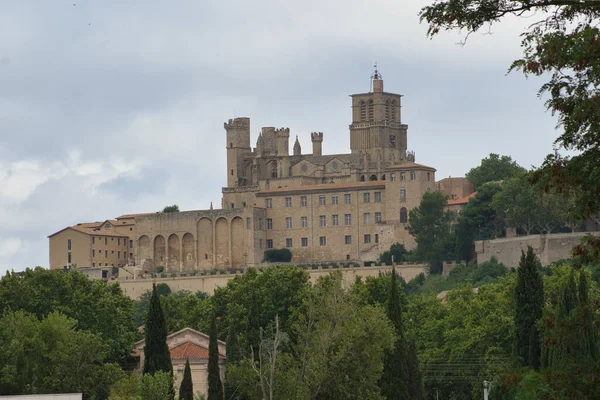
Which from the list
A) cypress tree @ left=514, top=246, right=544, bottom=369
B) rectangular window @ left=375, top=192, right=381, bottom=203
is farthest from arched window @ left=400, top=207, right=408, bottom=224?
cypress tree @ left=514, top=246, right=544, bottom=369

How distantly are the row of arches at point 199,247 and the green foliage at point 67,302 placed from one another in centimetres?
6524

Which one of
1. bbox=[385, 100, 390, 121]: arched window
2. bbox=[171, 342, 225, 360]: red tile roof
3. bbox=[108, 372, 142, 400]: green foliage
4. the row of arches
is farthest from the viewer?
bbox=[385, 100, 390, 121]: arched window

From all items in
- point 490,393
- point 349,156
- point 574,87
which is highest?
point 349,156

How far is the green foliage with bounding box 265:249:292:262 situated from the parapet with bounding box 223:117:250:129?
15294 millimetres

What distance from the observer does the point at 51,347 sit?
51188 millimetres

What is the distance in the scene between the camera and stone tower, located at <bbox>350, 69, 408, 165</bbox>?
434 feet

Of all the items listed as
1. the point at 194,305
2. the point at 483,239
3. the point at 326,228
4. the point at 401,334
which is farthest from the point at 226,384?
the point at 326,228

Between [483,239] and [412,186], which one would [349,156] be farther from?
[483,239]

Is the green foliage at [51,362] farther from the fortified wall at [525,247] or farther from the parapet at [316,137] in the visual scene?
the parapet at [316,137]

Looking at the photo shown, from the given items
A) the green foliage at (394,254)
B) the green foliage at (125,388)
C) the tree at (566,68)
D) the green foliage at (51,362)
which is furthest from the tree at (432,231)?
the tree at (566,68)

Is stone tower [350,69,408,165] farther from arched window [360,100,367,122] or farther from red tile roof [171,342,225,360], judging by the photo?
red tile roof [171,342,225,360]

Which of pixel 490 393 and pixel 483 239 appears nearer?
pixel 490 393

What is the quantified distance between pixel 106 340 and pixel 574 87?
132ft

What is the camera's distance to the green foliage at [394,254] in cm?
11788
